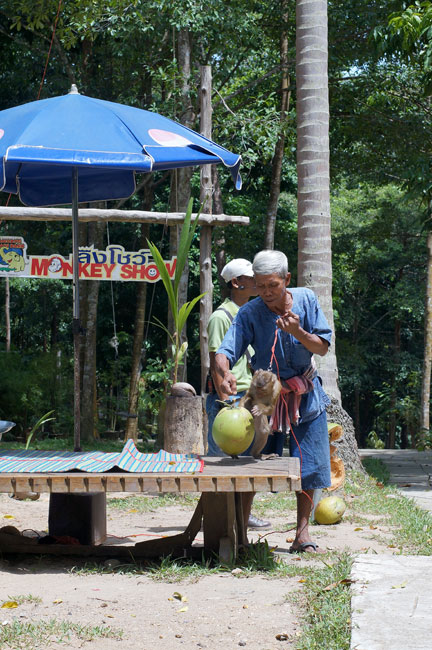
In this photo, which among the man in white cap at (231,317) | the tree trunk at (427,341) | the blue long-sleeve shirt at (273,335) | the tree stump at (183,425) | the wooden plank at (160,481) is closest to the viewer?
the wooden plank at (160,481)

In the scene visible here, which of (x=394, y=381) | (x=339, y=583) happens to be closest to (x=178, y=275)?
(x=339, y=583)

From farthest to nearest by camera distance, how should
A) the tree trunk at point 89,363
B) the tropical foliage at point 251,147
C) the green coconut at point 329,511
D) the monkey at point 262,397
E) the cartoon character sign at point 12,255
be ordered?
the tree trunk at point 89,363 → the tropical foliage at point 251,147 → the cartoon character sign at point 12,255 → the green coconut at point 329,511 → the monkey at point 262,397

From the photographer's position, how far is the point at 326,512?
19.4 feet

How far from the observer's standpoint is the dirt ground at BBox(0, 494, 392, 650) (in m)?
3.28

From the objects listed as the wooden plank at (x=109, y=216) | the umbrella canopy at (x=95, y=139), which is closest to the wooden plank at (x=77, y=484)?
the umbrella canopy at (x=95, y=139)

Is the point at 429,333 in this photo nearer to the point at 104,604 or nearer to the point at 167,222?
the point at 167,222

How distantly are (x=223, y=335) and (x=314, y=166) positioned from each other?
8.77 feet

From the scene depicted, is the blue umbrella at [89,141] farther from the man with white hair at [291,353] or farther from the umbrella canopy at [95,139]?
the man with white hair at [291,353]

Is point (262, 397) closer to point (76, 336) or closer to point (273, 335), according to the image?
point (273, 335)

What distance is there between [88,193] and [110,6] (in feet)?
23.5

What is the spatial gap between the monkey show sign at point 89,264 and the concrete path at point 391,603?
4.51m

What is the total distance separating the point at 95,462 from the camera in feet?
14.2

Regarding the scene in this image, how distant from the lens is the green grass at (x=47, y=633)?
125 inches

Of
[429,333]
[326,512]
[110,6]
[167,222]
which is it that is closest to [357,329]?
[429,333]
